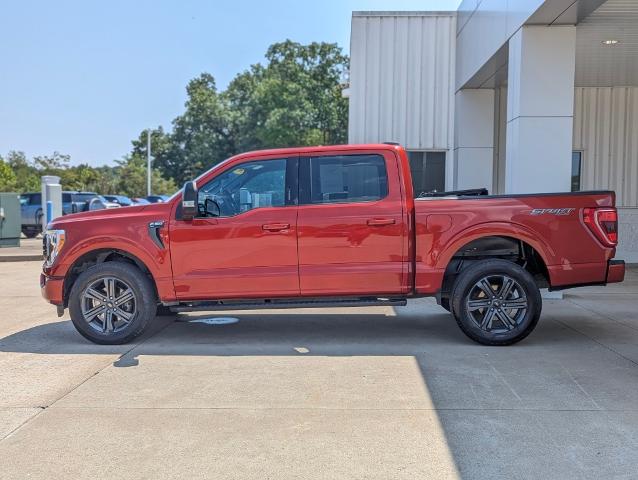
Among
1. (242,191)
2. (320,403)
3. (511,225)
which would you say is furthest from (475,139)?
(320,403)

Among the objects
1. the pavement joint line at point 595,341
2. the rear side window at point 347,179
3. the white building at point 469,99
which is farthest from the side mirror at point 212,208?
the white building at point 469,99

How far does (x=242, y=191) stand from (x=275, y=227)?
557 millimetres

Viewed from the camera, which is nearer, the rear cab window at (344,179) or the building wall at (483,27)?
the rear cab window at (344,179)

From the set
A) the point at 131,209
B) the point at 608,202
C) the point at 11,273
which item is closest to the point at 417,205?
the point at 608,202

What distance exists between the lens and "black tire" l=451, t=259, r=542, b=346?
6.59 meters

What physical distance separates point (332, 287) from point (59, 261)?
2982 mm

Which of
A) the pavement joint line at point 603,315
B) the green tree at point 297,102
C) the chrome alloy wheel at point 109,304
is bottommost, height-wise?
the pavement joint line at point 603,315

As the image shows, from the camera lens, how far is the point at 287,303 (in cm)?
671

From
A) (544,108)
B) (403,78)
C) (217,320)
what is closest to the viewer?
(217,320)

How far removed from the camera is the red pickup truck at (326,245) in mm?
6570

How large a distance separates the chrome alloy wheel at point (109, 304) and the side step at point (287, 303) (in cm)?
48

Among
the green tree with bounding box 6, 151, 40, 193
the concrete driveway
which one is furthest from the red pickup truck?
the green tree with bounding box 6, 151, 40, 193

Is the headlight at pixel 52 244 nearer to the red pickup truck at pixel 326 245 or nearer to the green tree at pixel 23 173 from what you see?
the red pickup truck at pixel 326 245

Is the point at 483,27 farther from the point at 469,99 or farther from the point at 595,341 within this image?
the point at 595,341
